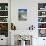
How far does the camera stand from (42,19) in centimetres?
678

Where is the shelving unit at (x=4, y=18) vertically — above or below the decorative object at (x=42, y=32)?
above

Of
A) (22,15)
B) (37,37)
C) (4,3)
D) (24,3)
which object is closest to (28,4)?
(24,3)

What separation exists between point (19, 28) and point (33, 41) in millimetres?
965

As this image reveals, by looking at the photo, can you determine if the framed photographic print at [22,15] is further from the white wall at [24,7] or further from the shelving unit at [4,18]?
the shelving unit at [4,18]

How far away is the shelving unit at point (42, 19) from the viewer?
22.1 feet

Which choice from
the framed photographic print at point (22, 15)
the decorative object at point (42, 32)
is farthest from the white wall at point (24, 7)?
the decorative object at point (42, 32)

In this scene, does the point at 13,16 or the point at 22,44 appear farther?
the point at 13,16

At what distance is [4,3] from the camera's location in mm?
6812

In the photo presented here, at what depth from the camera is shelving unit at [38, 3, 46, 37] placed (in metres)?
6.72

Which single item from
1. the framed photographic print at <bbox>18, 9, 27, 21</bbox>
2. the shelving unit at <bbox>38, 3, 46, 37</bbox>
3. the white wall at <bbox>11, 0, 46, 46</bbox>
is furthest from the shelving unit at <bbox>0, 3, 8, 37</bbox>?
the shelving unit at <bbox>38, 3, 46, 37</bbox>

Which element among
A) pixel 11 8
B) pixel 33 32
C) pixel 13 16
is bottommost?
pixel 33 32

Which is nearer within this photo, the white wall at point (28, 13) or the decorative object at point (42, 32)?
the white wall at point (28, 13)

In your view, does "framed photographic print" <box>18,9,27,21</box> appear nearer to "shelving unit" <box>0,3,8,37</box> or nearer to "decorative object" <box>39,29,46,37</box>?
"shelving unit" <box>0,3,8,37</box>

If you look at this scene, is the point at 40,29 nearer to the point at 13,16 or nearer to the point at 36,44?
the point at 36,44
